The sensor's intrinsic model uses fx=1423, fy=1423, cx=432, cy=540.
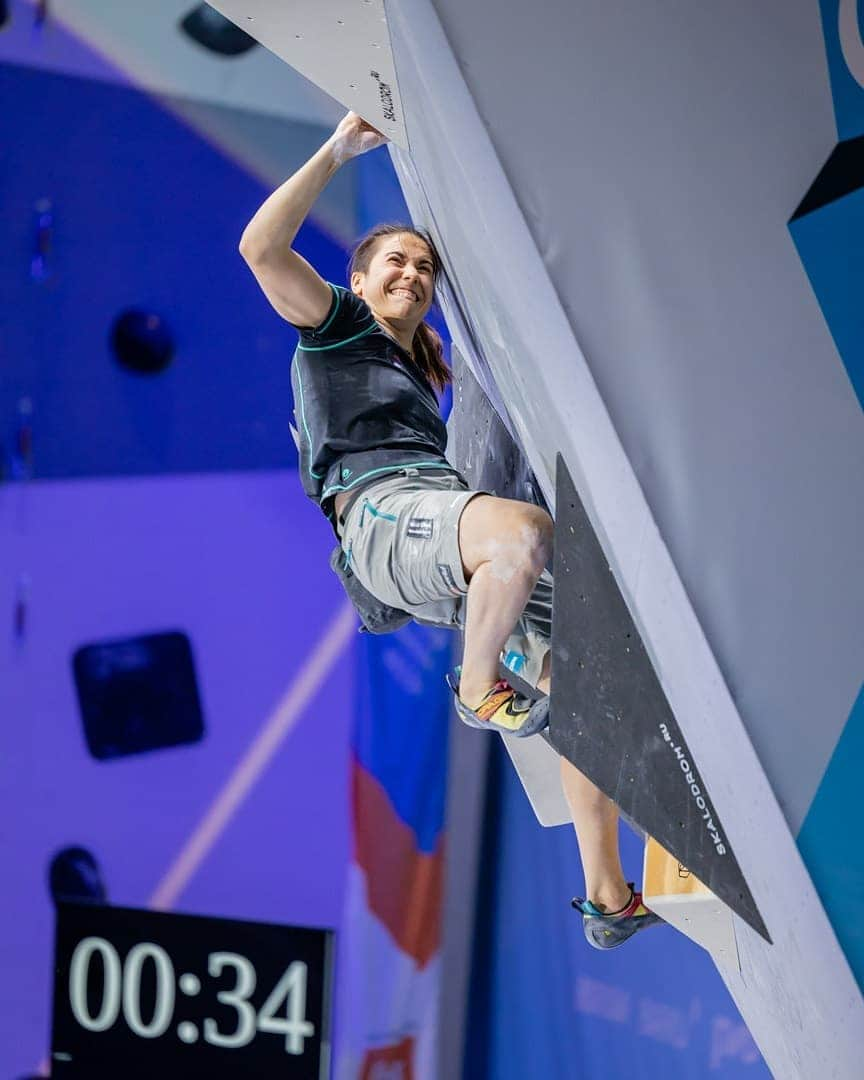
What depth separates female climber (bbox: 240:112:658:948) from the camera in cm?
207

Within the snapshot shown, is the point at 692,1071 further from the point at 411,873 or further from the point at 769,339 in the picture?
the point at 769,339

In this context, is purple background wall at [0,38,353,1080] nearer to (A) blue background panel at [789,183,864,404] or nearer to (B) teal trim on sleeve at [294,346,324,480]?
(B) teal trim on sleeve at [294,346,324,480]

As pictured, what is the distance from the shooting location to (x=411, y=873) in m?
4.71

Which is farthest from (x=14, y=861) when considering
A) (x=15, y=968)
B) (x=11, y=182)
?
(x=11, y=182)

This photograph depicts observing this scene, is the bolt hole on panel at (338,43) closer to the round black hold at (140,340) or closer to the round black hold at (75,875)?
the round black hold at (140,340)

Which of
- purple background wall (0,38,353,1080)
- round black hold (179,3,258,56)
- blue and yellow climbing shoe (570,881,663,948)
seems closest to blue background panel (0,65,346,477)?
purple background wall (0,38,353,1080)

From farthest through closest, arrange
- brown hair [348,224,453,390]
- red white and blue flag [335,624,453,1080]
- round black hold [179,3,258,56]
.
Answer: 1. round black hold [179,3,258,56]
2. red white and blue flag [335,624,453,1080]
3. brown hair [348,224,453,390]

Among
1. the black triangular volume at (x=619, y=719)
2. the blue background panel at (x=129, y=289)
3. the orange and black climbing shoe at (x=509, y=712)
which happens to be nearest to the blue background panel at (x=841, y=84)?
the black triangular volume at (x=619, y=719)

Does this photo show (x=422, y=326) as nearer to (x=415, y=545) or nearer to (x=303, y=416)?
(x=303, y=416)

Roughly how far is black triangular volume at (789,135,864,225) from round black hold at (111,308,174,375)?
3.39 metres

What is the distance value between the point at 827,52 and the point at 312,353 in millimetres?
1009

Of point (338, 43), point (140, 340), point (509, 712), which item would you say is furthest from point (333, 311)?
point (140, 340)

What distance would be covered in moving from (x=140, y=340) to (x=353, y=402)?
2559 mm

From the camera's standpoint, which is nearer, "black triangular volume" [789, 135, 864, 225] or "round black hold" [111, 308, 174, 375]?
"black triangular volume" [789, 135, 864, 225]
